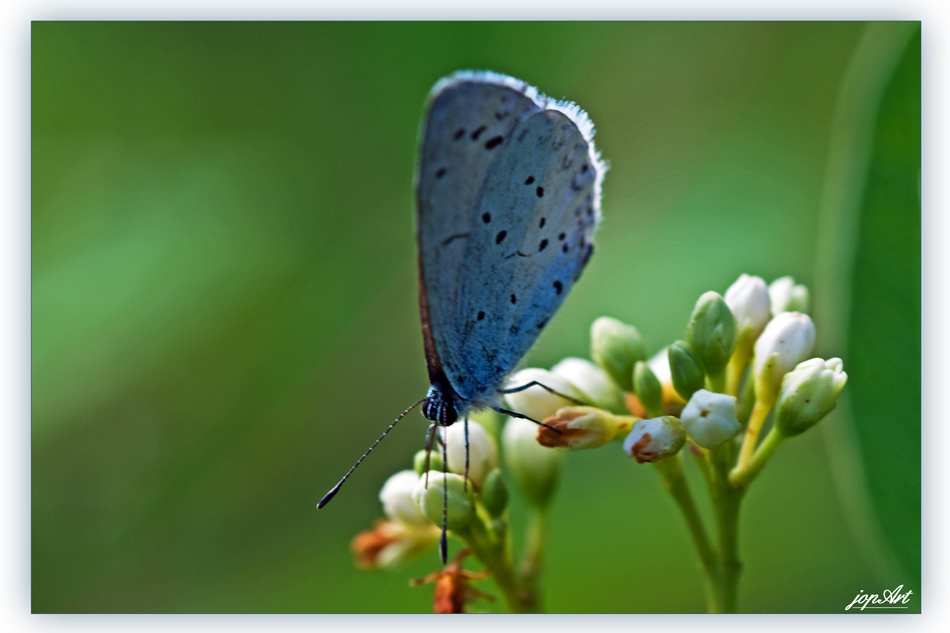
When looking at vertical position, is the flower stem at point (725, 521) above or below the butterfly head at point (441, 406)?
below

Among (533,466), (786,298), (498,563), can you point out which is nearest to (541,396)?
(533,466)

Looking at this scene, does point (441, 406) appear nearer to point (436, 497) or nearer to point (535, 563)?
point (436, 497)

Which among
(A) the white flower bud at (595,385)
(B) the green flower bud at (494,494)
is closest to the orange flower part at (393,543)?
(B) the green flower bud at (494,494)

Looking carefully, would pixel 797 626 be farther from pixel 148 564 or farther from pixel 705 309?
pixel 148 564

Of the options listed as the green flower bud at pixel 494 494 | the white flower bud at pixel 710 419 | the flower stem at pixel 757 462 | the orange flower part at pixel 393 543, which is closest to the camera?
the white flower bud at pixel 710 419

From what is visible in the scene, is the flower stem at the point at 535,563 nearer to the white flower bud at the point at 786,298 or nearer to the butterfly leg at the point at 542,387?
the butterfly leg at the point at 542,387
